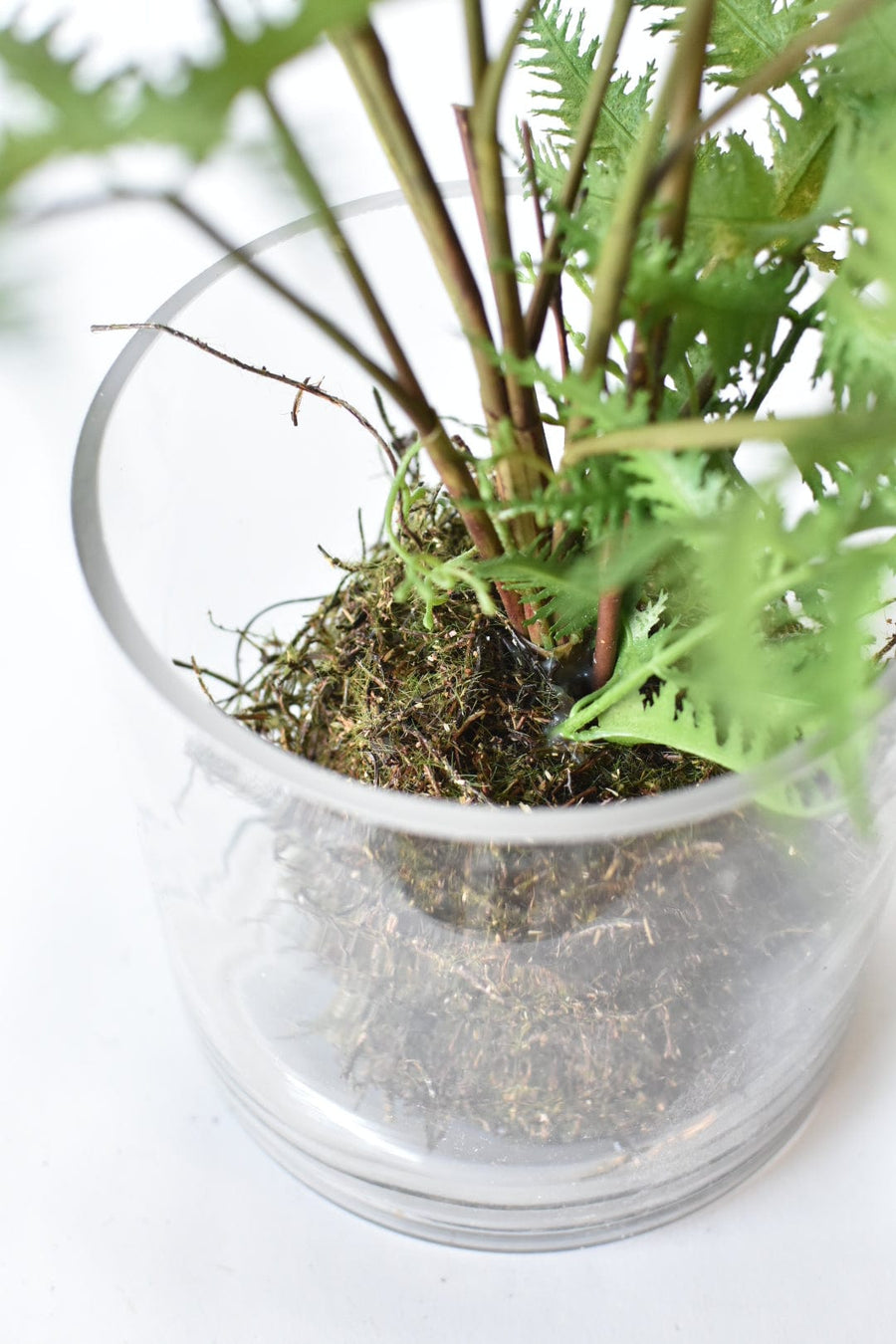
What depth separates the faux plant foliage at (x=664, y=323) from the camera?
0.64ft

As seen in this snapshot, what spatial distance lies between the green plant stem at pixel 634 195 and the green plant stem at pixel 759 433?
2cm

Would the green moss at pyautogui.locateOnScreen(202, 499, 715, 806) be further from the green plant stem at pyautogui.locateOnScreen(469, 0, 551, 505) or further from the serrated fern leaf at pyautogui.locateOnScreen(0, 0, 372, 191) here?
the serrated fern leaf at pyautogui.locateOnScreen(0, 0, 372, 191)

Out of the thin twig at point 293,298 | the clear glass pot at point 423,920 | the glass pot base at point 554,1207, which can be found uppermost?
the thin twig at point 293,298

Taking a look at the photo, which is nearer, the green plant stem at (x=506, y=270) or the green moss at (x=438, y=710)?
the green plant stem at (x=506, y=270)

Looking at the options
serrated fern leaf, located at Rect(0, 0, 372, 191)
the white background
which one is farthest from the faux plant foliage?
the white background

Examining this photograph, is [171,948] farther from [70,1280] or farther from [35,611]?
[35,611]

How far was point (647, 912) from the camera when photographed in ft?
1.08

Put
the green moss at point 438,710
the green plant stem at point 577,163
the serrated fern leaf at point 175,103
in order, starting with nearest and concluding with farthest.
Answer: the serrated fern leaf at point 175,103 < the green plant stem at point 577,163 < the green moss at point 438,710

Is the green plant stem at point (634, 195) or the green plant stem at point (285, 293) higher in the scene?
the green plant stem at point (285, 293)

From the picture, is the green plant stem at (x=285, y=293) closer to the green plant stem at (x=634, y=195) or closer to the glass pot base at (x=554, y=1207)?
the green plant stem at (x=634, y=195)

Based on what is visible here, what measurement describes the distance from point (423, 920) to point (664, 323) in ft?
0.54

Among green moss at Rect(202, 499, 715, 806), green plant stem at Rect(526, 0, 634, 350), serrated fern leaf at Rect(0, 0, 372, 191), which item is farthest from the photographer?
green moss at Rect(202, 499, 715, 806)

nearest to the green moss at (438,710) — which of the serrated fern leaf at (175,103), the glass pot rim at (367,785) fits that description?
the glass pot rim at (367,785)

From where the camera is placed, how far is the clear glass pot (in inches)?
12.1
